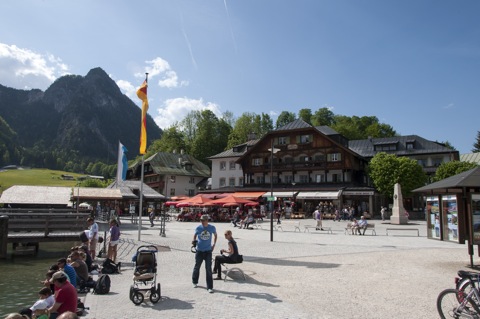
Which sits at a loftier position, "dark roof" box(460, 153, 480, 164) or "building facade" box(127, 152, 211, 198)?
"dark roof" box(460, 153, 480, 164)

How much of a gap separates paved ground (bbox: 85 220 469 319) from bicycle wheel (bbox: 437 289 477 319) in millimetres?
332

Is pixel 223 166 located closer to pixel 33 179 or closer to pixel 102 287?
pixel 102 287

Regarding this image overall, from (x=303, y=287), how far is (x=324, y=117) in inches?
3030

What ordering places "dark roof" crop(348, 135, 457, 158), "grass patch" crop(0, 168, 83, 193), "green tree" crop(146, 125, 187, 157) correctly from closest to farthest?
"dark roof" crop(348, 135, 457, 158), "green tree" crop(146, 125, 187, 157), "grass patch" crop(0, 168, 83, 193)

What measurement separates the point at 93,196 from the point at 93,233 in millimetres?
17542

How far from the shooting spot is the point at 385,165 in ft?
156

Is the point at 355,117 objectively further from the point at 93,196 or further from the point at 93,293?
the point at 93,293

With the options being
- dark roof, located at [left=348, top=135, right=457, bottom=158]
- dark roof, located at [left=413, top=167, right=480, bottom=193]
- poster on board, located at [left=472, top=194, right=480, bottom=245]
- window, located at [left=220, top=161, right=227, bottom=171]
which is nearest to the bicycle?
dark roof, located at [left=413, top=167, right=480, bottom=193]

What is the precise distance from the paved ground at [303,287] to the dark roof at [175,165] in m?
53.7

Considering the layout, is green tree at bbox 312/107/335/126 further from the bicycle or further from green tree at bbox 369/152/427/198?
the bicycle

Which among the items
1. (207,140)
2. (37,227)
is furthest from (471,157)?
(37,227)

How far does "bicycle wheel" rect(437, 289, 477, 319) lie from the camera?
6703 millimetres

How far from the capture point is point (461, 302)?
677 centimetres

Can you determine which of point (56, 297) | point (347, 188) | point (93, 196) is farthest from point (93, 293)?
point (347, 188)
